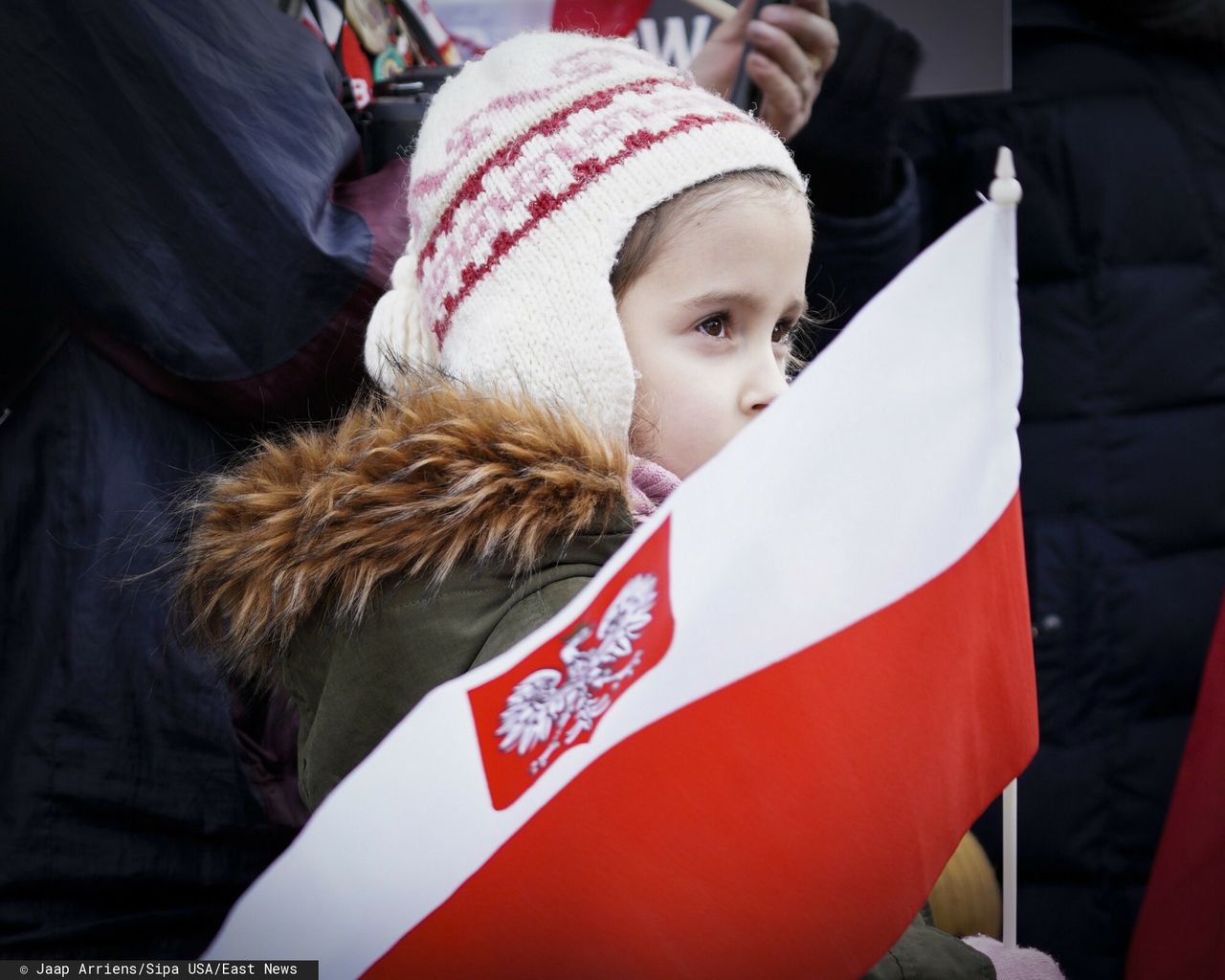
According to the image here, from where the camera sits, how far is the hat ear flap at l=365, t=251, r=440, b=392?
1.17 m

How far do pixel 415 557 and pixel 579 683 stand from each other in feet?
0.59

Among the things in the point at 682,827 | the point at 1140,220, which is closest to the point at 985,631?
the point at 682,827

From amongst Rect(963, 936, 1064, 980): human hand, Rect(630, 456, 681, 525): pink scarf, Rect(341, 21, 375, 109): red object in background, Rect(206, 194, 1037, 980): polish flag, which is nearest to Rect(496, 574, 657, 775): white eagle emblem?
Rect(206, 194, 1037, 980): polish flag

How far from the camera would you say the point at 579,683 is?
82cm

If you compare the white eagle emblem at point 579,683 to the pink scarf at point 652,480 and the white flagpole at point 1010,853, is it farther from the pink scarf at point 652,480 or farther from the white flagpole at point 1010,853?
the white flagpole at point 1010,853

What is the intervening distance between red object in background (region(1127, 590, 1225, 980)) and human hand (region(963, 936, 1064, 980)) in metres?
0.22

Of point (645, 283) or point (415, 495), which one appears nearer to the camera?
point (415, 495)

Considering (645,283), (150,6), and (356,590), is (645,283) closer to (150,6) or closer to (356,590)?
(356,590)

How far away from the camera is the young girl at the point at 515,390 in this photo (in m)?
0.90

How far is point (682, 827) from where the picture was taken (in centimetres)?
80

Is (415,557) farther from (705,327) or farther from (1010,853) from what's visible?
(1010,853)

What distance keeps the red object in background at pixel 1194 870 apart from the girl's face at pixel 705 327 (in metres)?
0.68

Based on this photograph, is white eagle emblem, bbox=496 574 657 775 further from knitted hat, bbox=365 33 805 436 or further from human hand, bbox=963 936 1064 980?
human hand, bbox=963 936 1064 980

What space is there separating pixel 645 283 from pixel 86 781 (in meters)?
0.74
